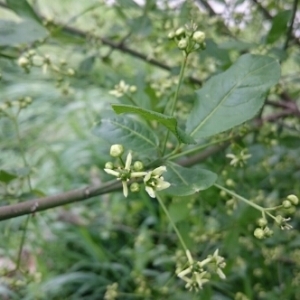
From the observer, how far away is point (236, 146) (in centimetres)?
90

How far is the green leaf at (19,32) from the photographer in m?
0.86

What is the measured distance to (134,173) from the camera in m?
0.65

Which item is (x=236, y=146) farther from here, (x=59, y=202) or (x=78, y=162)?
(x=78, y=162)

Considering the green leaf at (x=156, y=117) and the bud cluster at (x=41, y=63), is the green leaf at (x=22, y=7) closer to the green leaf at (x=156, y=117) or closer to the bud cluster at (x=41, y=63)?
the bud cluster at (x=41, y=63)

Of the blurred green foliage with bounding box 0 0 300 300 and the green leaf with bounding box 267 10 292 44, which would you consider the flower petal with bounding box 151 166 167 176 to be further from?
the green leaf with bounding box 267 10 292 44

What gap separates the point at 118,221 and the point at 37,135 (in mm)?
1151

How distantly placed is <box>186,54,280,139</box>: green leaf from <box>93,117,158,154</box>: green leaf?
0.19ft

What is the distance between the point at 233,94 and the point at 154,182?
0.18 metres

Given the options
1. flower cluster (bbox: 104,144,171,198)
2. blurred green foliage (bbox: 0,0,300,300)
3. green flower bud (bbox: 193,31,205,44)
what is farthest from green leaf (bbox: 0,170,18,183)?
green flower bud (bbox: 193,31,205,44)

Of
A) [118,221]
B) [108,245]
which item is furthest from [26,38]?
[108,245]

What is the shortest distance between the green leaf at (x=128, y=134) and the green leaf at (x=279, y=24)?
37 cm

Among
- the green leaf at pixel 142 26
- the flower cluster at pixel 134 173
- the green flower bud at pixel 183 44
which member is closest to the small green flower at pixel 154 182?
the flower cluster at pixel 134 173

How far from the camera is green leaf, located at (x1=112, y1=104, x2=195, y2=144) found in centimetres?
58

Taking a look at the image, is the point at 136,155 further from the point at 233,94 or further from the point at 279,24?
the point at 279,24
